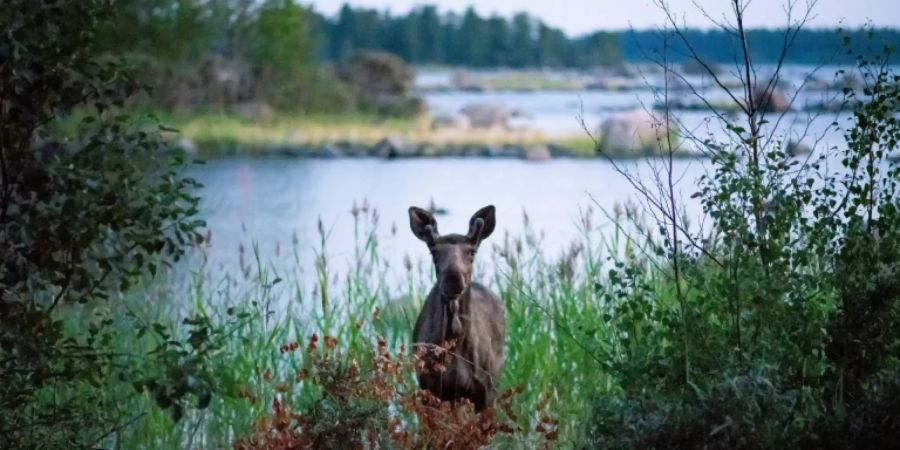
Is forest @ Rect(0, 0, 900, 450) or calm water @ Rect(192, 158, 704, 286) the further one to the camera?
calm water @ Rect(192, 158, 704, 286)

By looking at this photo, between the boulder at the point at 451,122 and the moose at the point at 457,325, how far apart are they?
282 cm

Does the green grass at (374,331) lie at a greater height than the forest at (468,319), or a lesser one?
lesser

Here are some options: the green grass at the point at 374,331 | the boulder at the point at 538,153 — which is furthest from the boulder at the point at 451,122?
the green grass at the point at 374,331

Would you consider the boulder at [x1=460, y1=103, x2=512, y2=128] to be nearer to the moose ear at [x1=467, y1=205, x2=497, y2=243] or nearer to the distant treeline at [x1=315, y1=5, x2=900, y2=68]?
the distant treeline at [x1=315, y1=5, x2=900, y2=68]

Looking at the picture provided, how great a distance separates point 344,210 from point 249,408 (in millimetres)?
1959

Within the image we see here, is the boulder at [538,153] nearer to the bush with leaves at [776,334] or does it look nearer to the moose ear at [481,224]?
the moose ear at [481,224]

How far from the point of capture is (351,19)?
19.2ft

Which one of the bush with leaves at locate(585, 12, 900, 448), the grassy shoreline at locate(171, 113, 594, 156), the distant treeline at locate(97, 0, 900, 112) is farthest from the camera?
the grassy shoreline at locate(171, 113, 594, 156)

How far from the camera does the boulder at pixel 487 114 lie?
5605 mm

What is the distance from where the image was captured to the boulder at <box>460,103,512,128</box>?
5605 millimetres

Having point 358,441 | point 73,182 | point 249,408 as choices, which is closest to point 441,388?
point 358,441

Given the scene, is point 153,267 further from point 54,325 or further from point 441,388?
point 441,388

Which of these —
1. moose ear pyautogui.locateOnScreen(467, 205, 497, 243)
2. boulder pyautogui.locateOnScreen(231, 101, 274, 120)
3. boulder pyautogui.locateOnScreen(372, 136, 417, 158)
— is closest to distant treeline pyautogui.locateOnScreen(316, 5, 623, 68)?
boulder pyautogui.locateOnScreen(372, 136, 417, 158)

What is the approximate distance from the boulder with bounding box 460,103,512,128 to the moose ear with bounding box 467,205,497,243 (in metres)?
2.60
